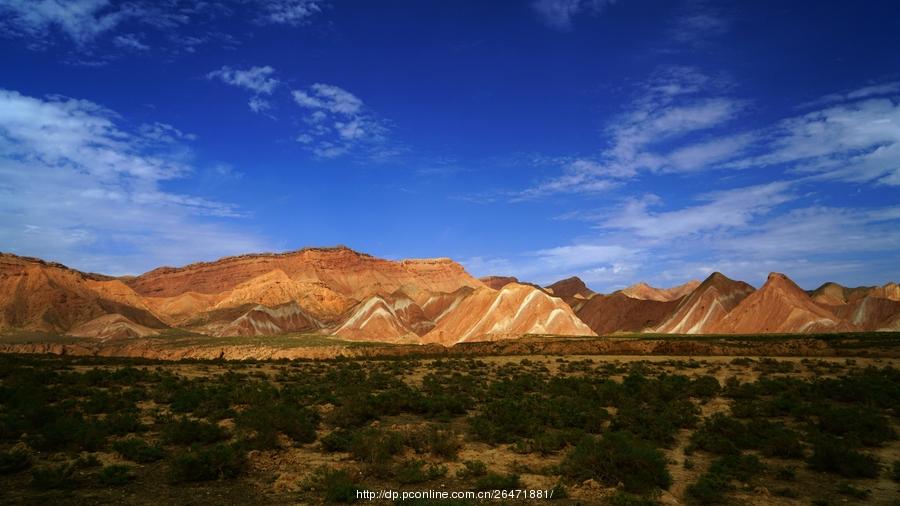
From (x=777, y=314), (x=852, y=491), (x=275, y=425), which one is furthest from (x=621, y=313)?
(x=275, y=425)

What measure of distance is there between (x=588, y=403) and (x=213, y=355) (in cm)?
6109

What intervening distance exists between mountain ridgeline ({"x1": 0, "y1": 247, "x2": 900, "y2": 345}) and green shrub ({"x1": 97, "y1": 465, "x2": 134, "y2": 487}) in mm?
74676

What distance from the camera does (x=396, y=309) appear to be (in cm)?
12988

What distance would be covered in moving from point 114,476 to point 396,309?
118880 mm

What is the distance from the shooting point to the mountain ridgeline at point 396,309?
304ft

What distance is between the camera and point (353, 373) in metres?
31.3

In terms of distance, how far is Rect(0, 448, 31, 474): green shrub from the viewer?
11922 millimetres

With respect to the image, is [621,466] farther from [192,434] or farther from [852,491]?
[192,434]

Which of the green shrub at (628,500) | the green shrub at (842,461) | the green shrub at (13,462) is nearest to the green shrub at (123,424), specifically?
the green shrub at (13,462)

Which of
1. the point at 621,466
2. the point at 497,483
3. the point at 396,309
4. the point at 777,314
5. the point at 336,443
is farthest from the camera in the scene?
the point at 396,309

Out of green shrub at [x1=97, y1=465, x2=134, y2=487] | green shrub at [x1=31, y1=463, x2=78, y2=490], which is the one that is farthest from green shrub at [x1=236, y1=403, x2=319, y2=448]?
green shrub at [x1=31, y1=463, x2=78, y2=490]

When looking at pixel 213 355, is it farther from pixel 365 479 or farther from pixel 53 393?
pixel 365 479

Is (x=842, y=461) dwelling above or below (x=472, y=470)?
above

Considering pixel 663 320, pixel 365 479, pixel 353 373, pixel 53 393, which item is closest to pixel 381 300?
pixel 663 320
